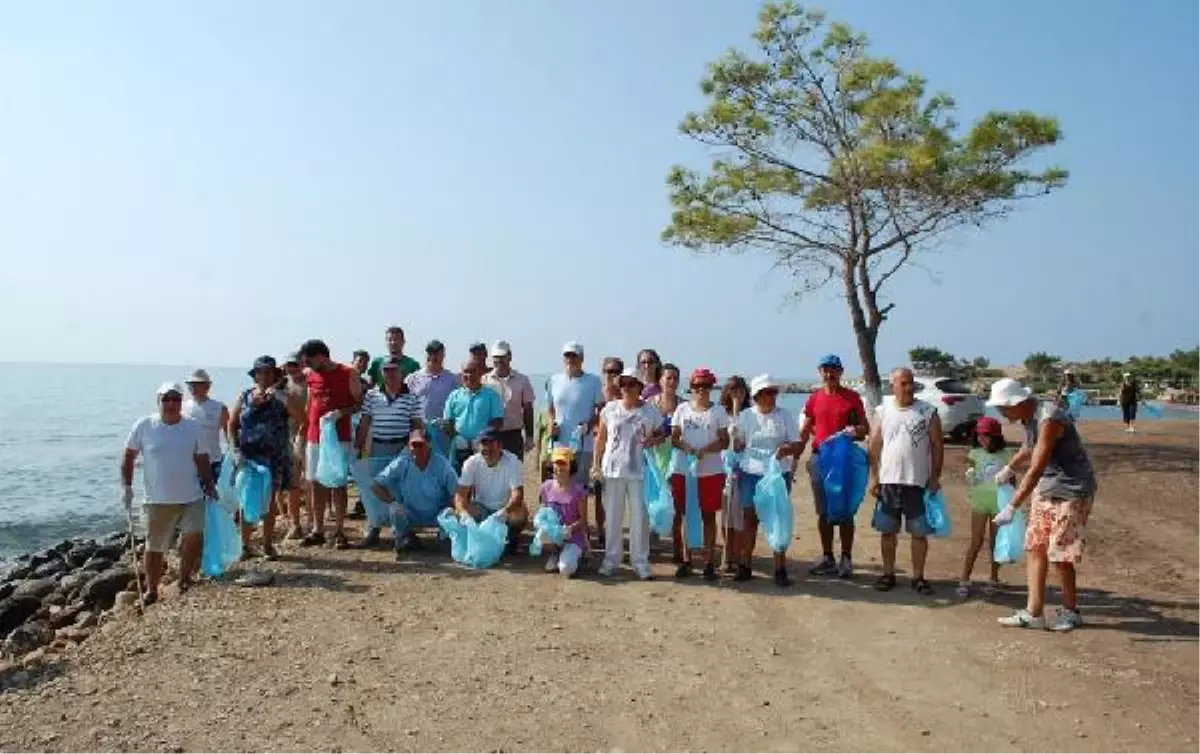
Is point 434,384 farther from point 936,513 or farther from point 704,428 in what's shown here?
point 936,513

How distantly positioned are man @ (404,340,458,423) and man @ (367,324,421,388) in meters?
0.36

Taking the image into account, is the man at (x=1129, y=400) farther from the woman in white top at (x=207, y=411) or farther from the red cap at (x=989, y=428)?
the woman in white top at (x=207, y=411)

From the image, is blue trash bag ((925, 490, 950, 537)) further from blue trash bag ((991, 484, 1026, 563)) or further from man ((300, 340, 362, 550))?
man ((300, 340, 362, 550))

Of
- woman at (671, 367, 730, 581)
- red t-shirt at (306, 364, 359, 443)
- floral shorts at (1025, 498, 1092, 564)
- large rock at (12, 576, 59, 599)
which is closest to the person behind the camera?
floral shorts at (1025, 498, 1092, 564)

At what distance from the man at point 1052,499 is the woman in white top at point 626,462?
8.96 ft

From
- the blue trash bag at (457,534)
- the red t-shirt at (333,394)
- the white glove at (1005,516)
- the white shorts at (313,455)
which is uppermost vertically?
the red t-shirt at (333,394)

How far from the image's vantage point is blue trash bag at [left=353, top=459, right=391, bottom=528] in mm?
8695

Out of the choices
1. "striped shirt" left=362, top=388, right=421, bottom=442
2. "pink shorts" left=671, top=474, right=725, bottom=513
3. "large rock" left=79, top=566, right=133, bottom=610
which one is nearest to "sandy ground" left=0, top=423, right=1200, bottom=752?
"pink shorts" left=671, top=474, right=725, bottom=513

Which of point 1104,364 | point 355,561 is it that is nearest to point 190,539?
point 355,561

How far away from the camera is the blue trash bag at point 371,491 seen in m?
8.70

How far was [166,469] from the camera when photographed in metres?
7.27

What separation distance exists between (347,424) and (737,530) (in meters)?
3.74

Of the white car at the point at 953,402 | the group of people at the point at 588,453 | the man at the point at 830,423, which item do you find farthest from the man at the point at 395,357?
the white car at the point at 953,402

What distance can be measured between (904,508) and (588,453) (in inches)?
112
